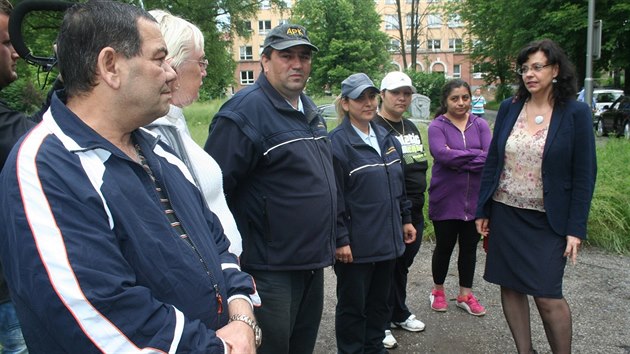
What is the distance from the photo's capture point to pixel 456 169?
13.5ft

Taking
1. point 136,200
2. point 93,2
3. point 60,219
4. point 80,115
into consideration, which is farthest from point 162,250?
point 93,2

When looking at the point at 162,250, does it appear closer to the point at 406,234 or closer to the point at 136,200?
the point at 136,200

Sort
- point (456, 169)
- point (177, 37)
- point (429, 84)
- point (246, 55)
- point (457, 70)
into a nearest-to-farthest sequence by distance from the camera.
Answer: point (177, 37) < point (456, 169) < point (429, 84) < point (457, 70) < point (246, 55)

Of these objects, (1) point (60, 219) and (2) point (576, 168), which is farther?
(2) point (576, 168)

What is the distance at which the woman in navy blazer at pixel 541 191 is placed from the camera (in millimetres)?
3057

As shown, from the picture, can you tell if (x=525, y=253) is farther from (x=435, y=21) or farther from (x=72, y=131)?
(x=435, y=21)

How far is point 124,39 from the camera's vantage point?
4.76 feet

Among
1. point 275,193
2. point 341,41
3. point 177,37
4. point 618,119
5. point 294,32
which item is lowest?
point 618,119

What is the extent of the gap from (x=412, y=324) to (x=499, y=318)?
0.77 m

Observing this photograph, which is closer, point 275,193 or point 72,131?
point 72,131

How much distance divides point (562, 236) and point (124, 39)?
2.72m

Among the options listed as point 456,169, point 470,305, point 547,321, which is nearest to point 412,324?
point 470,305

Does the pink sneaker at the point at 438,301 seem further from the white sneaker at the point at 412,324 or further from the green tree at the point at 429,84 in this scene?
the green tree at the point at 429,84

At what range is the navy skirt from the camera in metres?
3.09
